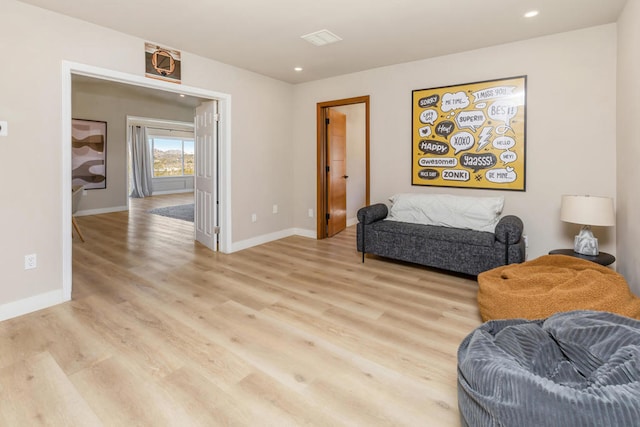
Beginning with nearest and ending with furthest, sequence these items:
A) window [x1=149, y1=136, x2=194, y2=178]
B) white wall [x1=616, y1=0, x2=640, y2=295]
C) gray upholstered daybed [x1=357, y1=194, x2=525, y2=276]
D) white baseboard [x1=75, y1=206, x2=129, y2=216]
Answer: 1. white wall [x1=616, y1=0, x2=640, y2=295]
2. gray upholstered daybed [x1=357, y1=194, x2=525, y2=276]
3. white baseboard [x1=75, y1=206, x2=129, y2=216]
4. window [x1=149, y1=136, x2=194, y2=178]

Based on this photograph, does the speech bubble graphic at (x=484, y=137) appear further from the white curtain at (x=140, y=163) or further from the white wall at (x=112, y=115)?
the white curtain at (x=140, y=163)

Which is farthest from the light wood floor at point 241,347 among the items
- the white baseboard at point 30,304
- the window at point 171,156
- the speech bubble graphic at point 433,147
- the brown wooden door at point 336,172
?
the window at point 171,156

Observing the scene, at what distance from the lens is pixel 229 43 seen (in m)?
3.58

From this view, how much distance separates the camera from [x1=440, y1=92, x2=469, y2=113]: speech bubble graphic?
3.88 meters

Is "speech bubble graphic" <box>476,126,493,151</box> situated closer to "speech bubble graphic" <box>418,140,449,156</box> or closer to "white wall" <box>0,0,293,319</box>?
"speech bubble graphic" <box>418,140,449,156</box>

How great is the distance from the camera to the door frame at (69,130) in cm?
290

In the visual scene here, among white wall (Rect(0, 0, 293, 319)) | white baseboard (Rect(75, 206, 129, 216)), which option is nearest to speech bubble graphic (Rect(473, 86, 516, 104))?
white wall (Rect(0, 0, 293, 319))

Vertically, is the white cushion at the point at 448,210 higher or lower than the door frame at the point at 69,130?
lower

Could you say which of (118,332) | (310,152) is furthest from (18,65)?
(310,152)

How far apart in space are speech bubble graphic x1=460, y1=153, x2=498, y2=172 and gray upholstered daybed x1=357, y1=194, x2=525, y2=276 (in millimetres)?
400

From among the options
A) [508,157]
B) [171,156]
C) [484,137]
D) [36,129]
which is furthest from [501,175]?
[171,156]

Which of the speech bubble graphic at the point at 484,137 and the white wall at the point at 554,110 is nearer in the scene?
the white wall at the point at 554,110

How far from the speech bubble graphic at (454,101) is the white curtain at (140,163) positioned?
390 inches

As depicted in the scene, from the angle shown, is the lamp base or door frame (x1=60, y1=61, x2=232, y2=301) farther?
door frame (x1=60, y1=61, x2=232, y2=301)
